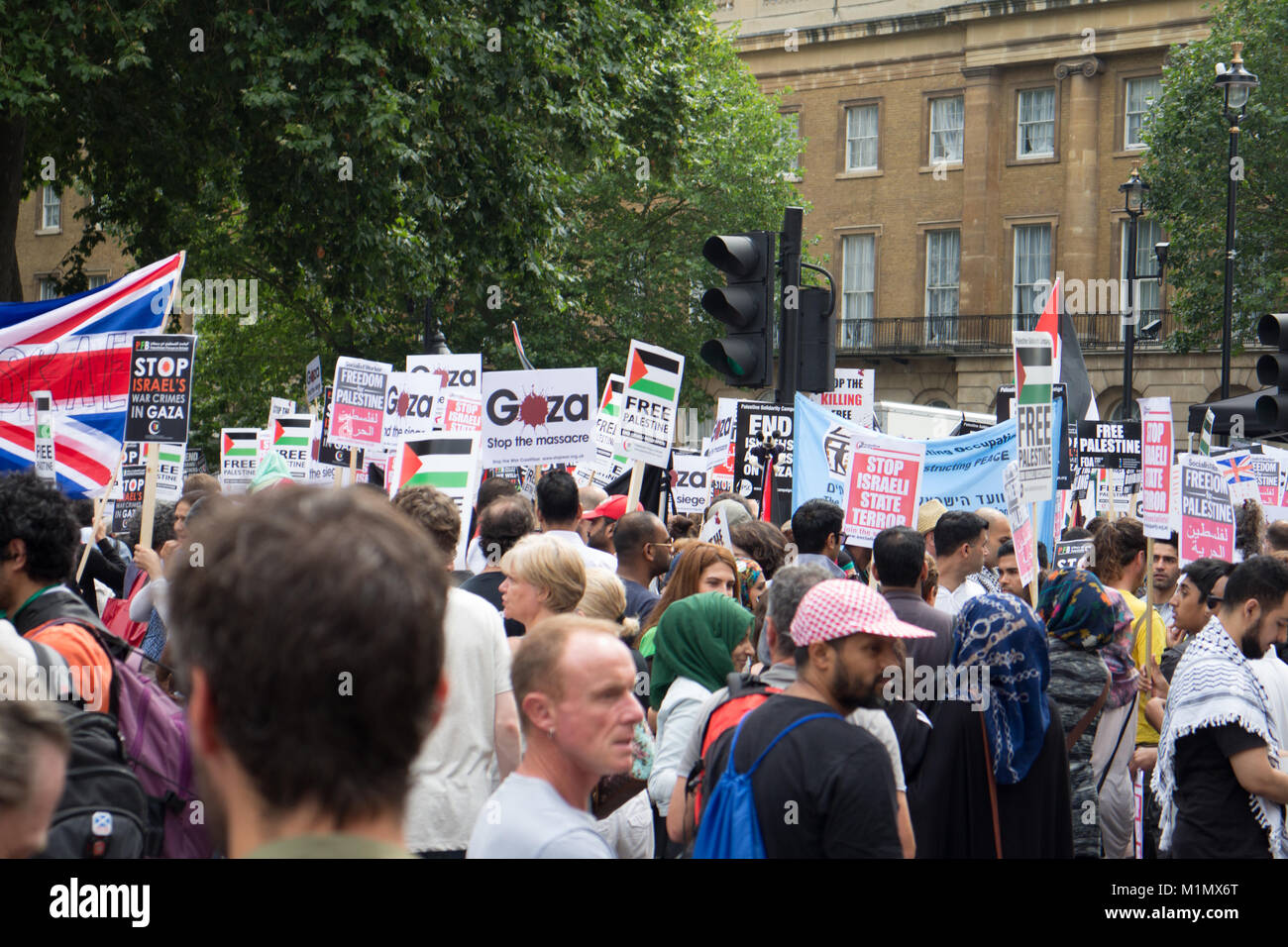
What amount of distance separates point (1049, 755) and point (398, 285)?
1273cm

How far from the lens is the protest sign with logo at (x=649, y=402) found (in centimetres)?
1148

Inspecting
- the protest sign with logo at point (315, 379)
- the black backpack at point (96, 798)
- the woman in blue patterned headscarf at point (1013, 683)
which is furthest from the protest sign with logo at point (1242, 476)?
the black backpack at point (96, 798)

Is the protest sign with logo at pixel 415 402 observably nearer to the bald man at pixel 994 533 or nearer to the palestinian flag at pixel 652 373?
the palestinian flag at pixel 652 373

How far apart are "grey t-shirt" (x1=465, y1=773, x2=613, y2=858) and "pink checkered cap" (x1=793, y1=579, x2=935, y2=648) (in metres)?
0.97

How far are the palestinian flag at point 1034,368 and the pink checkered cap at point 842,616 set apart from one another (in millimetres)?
4114

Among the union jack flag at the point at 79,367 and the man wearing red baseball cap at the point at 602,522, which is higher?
the union jack flag at the point at 79,367

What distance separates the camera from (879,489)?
9.77m

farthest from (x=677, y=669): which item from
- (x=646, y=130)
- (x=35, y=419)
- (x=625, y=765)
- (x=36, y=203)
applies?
(x=36, y=203)

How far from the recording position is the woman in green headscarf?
4.92 metres

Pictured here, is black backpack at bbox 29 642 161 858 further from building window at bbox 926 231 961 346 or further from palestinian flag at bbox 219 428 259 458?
building window at bbox 926 231 961 346

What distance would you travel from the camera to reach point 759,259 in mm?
9039

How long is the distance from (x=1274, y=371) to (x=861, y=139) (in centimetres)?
3606

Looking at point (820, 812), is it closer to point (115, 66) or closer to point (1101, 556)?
point (1101, 556)

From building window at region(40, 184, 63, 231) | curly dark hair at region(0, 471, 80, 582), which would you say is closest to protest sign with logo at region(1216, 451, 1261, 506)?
curly dark hair at region(0, 471, 80, 582)
